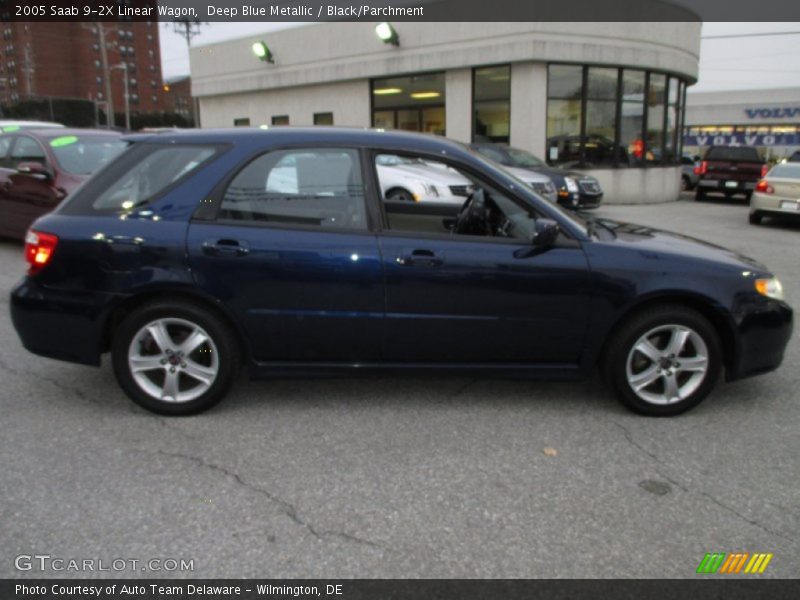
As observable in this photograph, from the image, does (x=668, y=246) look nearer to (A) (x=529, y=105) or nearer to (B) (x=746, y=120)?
(A) (x=529, y=105)

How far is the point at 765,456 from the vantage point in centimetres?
353

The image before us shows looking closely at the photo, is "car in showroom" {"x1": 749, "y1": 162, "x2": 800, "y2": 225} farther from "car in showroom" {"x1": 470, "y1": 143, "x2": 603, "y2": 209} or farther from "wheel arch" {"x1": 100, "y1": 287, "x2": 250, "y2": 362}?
"wheel arch" {"x1": 100, "y1": 287, "x2": 250, "y2": 362}

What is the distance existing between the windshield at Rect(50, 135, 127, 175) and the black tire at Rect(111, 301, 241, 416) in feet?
16.6

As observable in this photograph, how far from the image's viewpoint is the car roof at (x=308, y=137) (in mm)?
3961

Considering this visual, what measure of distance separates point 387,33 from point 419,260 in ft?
53.1

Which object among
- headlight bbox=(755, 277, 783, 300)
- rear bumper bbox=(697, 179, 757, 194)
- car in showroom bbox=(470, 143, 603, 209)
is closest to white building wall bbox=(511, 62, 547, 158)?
car in showroom bbox=(470, 143, 603, 209)

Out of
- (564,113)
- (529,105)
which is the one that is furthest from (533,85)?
(564,113)

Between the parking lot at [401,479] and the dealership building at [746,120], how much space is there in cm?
4530

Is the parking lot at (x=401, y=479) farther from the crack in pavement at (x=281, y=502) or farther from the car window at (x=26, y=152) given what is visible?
the car window at (x=26, y=152)

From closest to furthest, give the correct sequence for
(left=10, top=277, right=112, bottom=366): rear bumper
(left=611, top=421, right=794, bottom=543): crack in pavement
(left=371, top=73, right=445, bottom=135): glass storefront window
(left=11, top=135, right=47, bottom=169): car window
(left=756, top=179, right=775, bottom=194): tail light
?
1. (left=611, top=421, right=794, bottom=543): crack in pavement
2. (left=10, top=277, right=112, bottom=366): rear bumper
3. (left=11, top=135, right=47, bottom=169): car window
4. (left=756, top=179, right=775, bottom=194): tail light
5. (left=371, top=73, right=445, bottom=135): glass storefront window

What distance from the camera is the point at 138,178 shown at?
3982mm

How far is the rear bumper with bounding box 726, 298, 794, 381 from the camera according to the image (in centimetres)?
394

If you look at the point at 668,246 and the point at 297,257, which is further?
the point at 668,246
